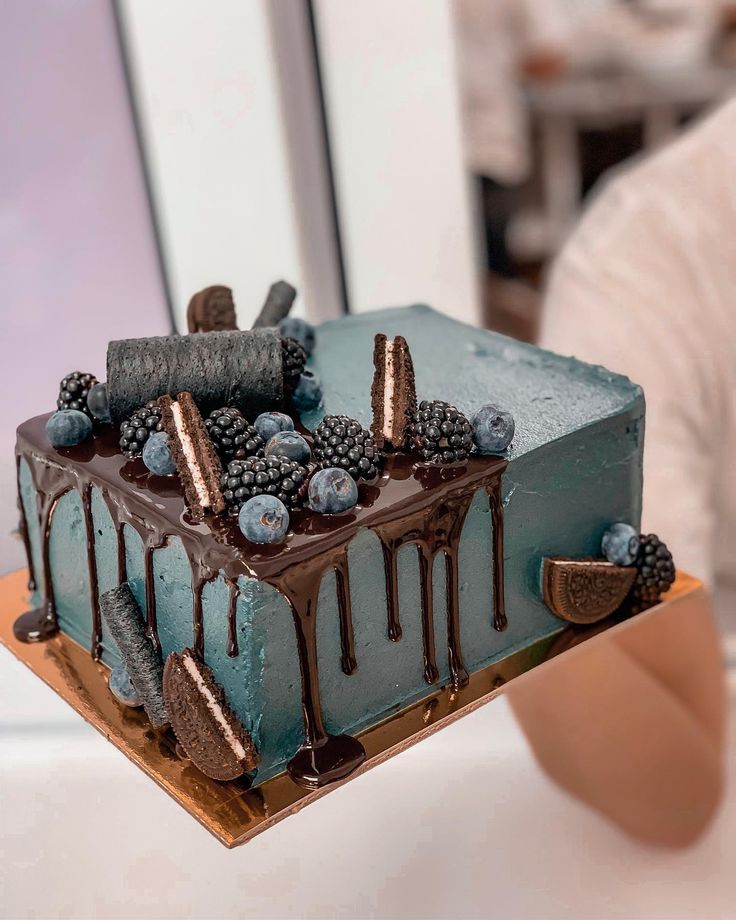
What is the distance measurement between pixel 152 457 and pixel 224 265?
0.84 metres

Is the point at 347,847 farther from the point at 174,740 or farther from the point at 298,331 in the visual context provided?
the point at 298,331

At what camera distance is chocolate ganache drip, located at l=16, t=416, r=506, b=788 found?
35.1 inches

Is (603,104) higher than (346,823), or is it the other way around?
(603,104)

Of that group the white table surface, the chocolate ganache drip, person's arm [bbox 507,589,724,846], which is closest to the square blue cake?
the chocolate ganache drip

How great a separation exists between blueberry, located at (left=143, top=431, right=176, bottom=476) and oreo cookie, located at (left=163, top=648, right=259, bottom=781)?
0.55 ft

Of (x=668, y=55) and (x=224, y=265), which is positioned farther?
(x=668, y=55)

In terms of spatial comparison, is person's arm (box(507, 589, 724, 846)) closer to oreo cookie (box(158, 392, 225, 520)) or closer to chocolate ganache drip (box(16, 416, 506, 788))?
chocolate ganache drip (box(16, 416, 506, 788))

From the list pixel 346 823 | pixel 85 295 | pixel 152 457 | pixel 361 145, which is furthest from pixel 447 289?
pixel 152 457

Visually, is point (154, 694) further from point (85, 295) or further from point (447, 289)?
point (447, 289)

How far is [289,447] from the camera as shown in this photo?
0.96m

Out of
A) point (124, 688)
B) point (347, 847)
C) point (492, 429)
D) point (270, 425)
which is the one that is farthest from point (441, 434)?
point (347, 847)

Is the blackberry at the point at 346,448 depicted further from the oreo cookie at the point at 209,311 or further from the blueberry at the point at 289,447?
the oreo cookie at the point at 209,311

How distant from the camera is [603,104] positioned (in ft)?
13.1

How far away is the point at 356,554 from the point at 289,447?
11cm
